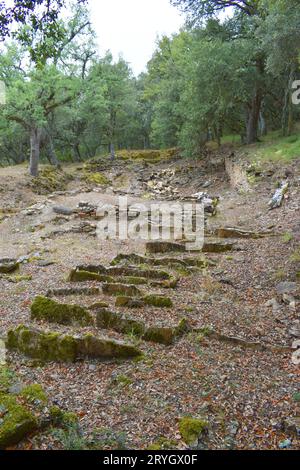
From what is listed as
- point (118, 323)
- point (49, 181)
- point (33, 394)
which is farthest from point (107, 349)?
point (49, 181)

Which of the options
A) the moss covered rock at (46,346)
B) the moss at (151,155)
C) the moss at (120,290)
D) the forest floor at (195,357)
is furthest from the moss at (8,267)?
the moss at (151,155)

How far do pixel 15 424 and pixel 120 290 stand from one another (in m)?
3.59

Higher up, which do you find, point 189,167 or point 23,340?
point 189,167

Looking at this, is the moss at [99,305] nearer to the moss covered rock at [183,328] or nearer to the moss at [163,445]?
the moss covered rock at [183,328]

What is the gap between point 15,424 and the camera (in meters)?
3.19

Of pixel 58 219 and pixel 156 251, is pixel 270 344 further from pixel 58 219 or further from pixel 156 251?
pixel 58 219

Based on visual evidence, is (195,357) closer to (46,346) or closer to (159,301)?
(159,301)

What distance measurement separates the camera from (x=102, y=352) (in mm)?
4680

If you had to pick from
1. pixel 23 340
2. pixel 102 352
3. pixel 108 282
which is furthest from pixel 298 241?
pixel 23 340

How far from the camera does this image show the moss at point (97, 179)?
23044mm

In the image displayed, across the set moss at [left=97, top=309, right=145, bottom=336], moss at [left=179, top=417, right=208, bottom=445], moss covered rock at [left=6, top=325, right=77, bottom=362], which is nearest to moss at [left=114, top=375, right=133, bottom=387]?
moss covered rock at [left=6, top=325, right=77, bottom=362]

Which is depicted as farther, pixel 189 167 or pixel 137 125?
pixel 137 125

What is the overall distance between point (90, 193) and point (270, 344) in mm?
14884

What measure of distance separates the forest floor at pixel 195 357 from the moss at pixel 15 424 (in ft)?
0.35
